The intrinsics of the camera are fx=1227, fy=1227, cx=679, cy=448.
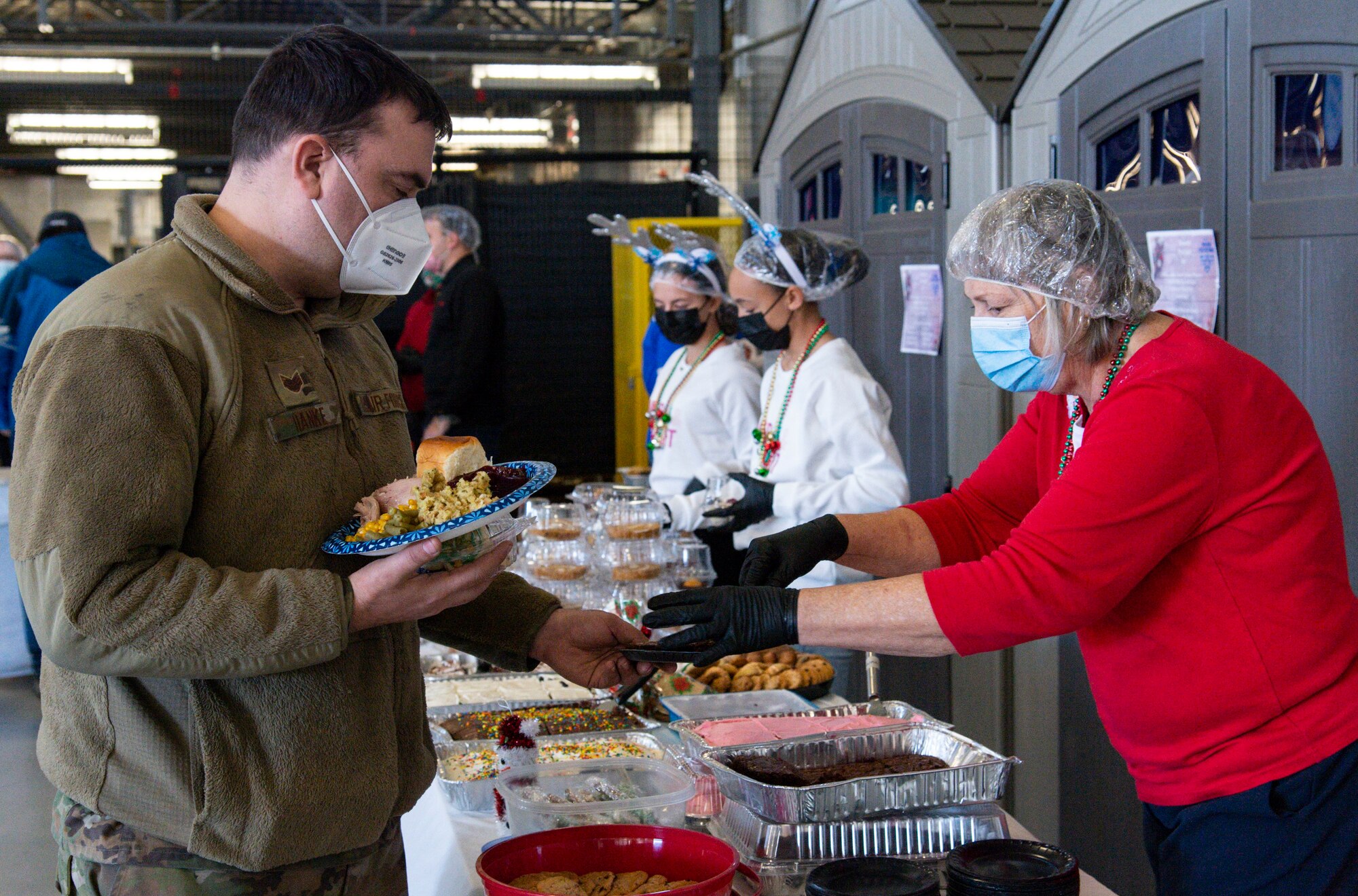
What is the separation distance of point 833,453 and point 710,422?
2.93 ft

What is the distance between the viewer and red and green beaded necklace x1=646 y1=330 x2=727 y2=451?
14.9 feet

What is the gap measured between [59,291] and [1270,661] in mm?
5621

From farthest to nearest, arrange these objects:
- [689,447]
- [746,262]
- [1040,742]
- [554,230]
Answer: [554,230]
[689,447]
[746,262]
[1040,742]

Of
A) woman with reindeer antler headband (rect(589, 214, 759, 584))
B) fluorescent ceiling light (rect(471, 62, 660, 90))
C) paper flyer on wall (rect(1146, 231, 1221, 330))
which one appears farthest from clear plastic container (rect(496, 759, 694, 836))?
fluorescent ceiling light (rect(471, 62, 660, 90))

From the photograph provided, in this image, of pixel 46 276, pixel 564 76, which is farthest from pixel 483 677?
pixel 564 76

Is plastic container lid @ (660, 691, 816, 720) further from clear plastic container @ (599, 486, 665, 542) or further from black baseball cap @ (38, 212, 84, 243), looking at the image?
black baseball cap @ (38, 212, 84, 243)

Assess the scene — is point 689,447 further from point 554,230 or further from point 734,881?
point 554,230

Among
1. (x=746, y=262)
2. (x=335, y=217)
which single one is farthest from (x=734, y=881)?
(x=746, y=262)

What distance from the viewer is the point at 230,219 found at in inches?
60.6

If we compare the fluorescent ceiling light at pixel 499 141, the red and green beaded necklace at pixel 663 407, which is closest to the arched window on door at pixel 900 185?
the red and green beaded necklace at pixel 663 407

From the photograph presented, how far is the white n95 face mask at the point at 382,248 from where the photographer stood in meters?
1.57

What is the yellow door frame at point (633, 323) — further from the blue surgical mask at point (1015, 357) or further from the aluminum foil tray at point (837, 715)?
the blue surgical mask at point (1015, 357)

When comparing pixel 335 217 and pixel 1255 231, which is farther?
pixel 1255 231

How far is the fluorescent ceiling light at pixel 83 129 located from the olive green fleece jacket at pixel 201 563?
30.2 feet
